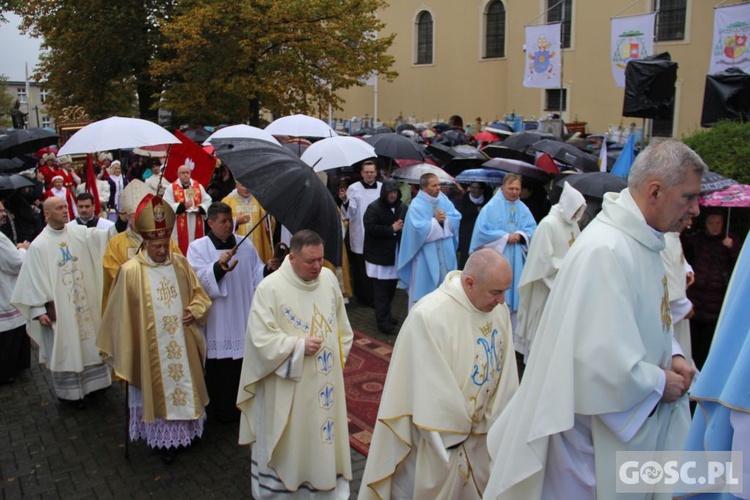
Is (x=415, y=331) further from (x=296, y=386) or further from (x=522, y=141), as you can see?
(x=522, y=141)

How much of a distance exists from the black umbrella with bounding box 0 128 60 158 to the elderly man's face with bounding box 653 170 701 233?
12718 millimetres

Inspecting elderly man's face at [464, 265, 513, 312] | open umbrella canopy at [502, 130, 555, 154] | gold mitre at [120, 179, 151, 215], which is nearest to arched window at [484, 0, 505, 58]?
open umbrella canopy at [502, 130, 555, 154]

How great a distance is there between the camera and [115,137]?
7.82 metres

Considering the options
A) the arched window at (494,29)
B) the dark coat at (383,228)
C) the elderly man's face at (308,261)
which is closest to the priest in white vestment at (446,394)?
the elderly man's face at (308,261)

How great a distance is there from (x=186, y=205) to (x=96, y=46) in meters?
20.4

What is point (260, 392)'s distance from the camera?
4.63 metres

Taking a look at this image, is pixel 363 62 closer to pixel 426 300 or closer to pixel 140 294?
pixel 140 294

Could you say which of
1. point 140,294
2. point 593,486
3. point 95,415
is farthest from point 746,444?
point 95,415

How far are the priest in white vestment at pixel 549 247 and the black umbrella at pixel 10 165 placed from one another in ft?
34.4

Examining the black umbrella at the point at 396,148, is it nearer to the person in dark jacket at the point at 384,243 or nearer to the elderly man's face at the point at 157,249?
the person in dark jacket at the point at 384,243

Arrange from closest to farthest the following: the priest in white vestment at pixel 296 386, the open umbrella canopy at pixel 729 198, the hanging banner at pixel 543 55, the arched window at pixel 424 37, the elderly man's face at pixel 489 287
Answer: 1. the elderly man's face at pixel 489 287
2. the priest in white vestment at pixel 296 386
3. the open umbrella canopy at pixel 729 198
4. the hanging banner at pixel 543 55
5. the arched window at pixel 424 37

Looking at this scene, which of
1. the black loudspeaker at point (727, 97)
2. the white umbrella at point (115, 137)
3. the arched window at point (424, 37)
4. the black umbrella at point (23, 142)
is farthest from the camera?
the arched window at point (424, 37)

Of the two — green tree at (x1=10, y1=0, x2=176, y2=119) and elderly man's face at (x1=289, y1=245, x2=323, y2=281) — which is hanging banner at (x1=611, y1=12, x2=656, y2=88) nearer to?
elderly man's face at (x1=289, y1=245, x2=323, y2=281)

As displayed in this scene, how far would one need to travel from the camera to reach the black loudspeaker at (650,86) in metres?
9.45
